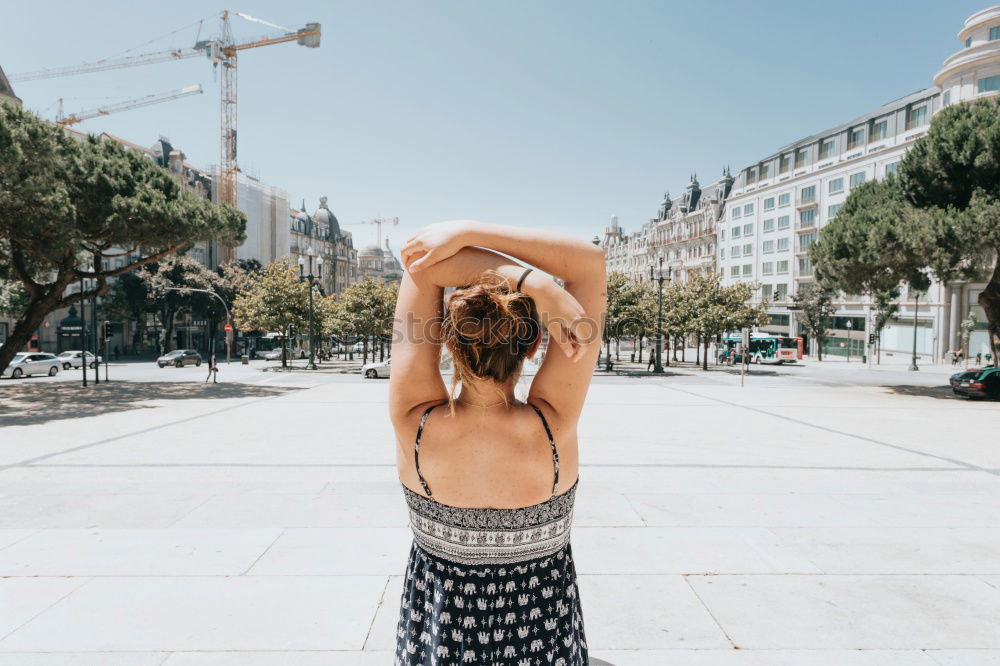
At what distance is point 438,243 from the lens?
4.82 ft

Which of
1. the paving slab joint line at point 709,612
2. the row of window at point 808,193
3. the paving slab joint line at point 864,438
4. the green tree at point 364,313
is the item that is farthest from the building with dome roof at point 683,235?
the paving slab joint line at point 709,612

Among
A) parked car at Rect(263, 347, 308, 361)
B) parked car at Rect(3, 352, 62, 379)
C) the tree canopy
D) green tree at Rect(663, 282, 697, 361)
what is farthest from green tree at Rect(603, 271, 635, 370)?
Result: parked car at Rect(3, 352, 62, 379)

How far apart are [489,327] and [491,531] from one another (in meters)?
0.63

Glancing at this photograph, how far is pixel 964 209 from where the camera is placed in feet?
70.4

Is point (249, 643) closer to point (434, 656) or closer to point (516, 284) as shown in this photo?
point (434, 656)

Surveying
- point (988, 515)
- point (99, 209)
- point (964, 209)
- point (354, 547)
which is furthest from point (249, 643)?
point (964, 209)

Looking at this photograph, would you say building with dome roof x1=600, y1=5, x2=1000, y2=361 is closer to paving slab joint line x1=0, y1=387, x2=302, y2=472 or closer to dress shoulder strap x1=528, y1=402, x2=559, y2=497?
paving slab joint line x1=0, y1=387, x2=302, y2=472

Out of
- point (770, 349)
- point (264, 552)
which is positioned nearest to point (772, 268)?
point (770, 349)

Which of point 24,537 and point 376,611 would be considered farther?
point 24,537

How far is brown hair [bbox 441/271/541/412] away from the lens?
1456 mm

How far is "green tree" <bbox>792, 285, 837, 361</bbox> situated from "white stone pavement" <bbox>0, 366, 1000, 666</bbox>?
4738cm

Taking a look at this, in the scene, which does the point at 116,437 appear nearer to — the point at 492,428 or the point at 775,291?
the point at 492,428

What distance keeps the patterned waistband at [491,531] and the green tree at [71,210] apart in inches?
759

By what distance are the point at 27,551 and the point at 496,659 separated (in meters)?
5.41
